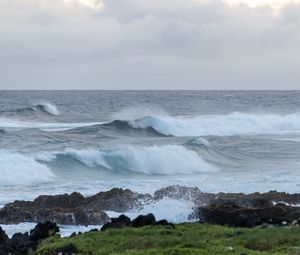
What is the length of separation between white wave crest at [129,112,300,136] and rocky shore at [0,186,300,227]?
120ft

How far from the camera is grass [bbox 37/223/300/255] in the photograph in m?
12.6

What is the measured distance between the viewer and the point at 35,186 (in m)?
29.0

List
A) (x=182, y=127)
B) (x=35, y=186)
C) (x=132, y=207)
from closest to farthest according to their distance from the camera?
(x=132, y=207)
(x=35, y=186)
(x=182, y=127)

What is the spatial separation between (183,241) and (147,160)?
24.0 meters

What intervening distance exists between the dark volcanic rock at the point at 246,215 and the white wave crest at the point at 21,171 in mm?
12814

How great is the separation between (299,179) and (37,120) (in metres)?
45.4

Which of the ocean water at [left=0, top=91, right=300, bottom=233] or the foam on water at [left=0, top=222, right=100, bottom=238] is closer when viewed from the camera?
the foam on water at [left=0, top=222, right=100, bottom=238]

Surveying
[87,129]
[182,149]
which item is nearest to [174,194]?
[182,149]

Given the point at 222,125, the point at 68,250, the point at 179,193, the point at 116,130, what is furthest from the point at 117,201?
the point at 222,125

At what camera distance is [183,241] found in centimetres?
1354

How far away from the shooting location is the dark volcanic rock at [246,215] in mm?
16797

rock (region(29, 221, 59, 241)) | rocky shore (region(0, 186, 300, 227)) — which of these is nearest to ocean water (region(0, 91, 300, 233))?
rocky shore (region(0, 186, 300, 227))

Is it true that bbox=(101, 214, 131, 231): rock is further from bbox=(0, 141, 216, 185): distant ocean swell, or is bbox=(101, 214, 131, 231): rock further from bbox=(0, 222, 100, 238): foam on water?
bbox=(0, 141, 216, 185): distant ocean swell

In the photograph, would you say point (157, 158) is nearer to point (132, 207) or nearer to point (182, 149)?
point (182, 149)
